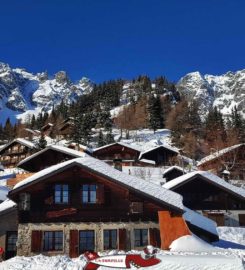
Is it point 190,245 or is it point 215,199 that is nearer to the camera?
point 190,245

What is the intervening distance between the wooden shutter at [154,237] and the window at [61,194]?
6.59 m

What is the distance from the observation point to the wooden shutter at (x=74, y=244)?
90.4 feet

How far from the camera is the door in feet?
96.1

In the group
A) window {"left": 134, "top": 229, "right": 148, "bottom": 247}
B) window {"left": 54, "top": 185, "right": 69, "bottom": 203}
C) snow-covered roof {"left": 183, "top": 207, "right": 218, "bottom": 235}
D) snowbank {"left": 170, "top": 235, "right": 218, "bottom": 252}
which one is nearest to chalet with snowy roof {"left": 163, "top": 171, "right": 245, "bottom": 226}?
snow-covered roof {"left": 183, "top": 207, "right": 218, "bottom": 235}

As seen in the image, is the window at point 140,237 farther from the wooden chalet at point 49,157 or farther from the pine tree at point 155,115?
the pine tree at point 155,115

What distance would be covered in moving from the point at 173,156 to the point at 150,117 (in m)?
38.4

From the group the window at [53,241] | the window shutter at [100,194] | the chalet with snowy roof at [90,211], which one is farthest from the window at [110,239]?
the window at [53,241]

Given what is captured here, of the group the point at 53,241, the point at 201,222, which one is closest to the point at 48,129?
the point at 201,222

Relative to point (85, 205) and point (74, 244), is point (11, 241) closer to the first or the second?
point (74, 244)

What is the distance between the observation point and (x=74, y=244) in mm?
27797

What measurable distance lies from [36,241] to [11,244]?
132 inches

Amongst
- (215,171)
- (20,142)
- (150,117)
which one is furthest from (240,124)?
(20,142)

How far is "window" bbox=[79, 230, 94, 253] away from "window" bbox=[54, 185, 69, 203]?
266cm

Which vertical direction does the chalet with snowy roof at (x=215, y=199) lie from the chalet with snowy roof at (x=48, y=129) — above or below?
below
